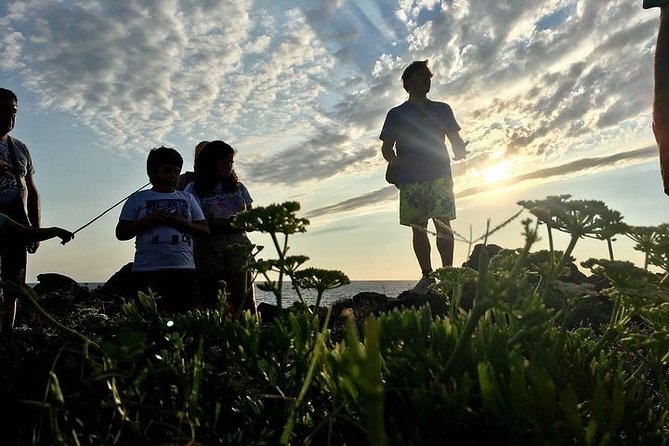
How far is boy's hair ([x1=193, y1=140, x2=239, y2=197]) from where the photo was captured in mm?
6953

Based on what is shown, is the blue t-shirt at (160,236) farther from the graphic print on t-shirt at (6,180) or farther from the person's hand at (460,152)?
the person's hand at (460,152)

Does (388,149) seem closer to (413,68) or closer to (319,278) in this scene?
(413,68)

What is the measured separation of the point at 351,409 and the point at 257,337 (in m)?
0.33

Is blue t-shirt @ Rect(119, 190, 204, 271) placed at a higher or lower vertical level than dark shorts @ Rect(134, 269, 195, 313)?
higher

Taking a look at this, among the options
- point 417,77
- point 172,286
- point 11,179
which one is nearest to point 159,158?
point 172,286

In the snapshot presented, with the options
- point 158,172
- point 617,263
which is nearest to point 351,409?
point 617,263

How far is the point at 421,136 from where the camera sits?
8758 millimetres

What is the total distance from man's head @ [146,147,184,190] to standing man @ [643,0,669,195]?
4.49 m

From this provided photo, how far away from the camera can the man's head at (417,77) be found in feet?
28.1

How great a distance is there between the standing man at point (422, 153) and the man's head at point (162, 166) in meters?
3.80

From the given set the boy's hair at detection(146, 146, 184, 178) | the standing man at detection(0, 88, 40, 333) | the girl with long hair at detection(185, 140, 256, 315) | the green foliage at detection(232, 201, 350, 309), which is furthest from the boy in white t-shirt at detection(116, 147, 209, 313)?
the green foliage at detection(232, 201, 350, 309)

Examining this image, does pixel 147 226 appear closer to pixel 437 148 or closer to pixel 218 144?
pixel 218 144

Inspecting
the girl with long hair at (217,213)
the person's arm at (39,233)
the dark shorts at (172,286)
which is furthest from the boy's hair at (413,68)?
the person's arm at (39,233)

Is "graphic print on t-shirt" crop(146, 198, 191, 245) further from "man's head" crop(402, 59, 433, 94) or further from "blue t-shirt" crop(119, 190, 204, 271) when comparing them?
"man's head" crop(402, 59, 433, 94)
